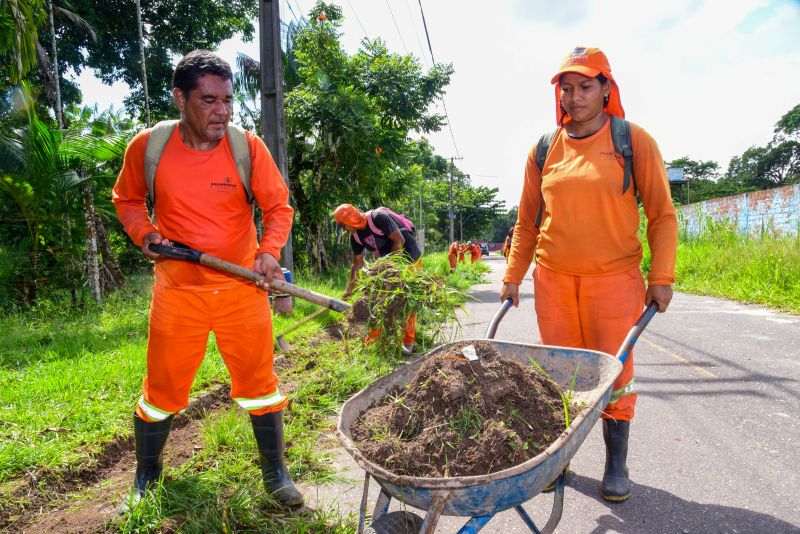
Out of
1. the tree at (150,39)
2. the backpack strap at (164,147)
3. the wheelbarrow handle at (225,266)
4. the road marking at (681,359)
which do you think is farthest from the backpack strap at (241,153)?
the tree at (150,39)

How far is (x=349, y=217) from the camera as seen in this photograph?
5539 millimetres

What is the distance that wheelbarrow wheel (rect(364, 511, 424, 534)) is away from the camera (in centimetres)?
178

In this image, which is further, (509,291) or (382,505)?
(509,291)

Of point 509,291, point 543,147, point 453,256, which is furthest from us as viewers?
point 453,256

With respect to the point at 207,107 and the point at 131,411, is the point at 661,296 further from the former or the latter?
the point at 131,411

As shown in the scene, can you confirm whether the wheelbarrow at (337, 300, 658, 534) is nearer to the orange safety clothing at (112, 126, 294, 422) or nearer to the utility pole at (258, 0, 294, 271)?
the orange safety clothing at (112, 126, 294, 422)

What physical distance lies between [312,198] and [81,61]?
10.4 meters

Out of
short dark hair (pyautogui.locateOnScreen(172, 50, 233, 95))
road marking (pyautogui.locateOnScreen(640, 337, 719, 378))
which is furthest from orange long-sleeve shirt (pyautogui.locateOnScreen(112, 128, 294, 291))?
road marking (pyautogui.locateOnScreen(640, 337, 719, 378))

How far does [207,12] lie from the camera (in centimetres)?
1862

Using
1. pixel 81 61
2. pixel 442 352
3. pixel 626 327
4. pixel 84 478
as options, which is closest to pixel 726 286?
pixel 626 327

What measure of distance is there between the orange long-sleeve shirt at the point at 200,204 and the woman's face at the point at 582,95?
5.25 ft

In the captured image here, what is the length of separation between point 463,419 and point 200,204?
1746mm

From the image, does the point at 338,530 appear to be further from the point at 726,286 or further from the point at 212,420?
the point at 726,286

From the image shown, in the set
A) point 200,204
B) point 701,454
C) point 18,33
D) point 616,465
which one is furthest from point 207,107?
point 18,33
